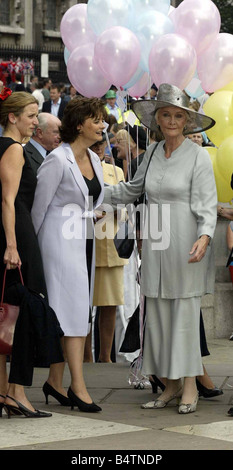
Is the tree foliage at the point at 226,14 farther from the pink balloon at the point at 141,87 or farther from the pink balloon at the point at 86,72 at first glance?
the pink balloon at the point at 86,72

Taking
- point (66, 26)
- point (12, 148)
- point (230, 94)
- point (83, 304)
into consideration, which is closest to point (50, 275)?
point (83, 304)

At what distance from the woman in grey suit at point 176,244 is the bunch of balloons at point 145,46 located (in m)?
0.74

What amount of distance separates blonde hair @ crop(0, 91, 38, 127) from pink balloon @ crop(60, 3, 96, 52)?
1.62 metres

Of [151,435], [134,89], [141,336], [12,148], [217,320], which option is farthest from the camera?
[217,320]

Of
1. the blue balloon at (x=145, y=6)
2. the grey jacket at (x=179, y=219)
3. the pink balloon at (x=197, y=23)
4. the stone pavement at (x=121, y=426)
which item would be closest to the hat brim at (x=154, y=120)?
the grey jacket at (x=179, y=219)

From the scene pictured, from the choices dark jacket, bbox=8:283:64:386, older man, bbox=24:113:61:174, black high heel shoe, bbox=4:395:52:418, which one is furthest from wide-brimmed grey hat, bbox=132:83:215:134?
black high heel shoe, bbox=4:395:52:418

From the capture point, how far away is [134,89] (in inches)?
347

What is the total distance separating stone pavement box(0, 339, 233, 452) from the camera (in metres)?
6.17

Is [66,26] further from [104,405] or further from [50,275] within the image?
[104,405]

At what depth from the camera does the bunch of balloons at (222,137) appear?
25.0ft

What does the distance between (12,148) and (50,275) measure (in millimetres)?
848

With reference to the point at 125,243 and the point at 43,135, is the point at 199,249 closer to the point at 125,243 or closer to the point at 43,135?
the point at 125,243

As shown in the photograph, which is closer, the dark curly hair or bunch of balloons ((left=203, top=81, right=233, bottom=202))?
the dark curly hair

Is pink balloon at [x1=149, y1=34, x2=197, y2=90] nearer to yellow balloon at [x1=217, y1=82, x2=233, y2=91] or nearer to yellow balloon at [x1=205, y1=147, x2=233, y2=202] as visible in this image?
yellow balloon at [x1=217, y1=82, x2=233, y2=91]
